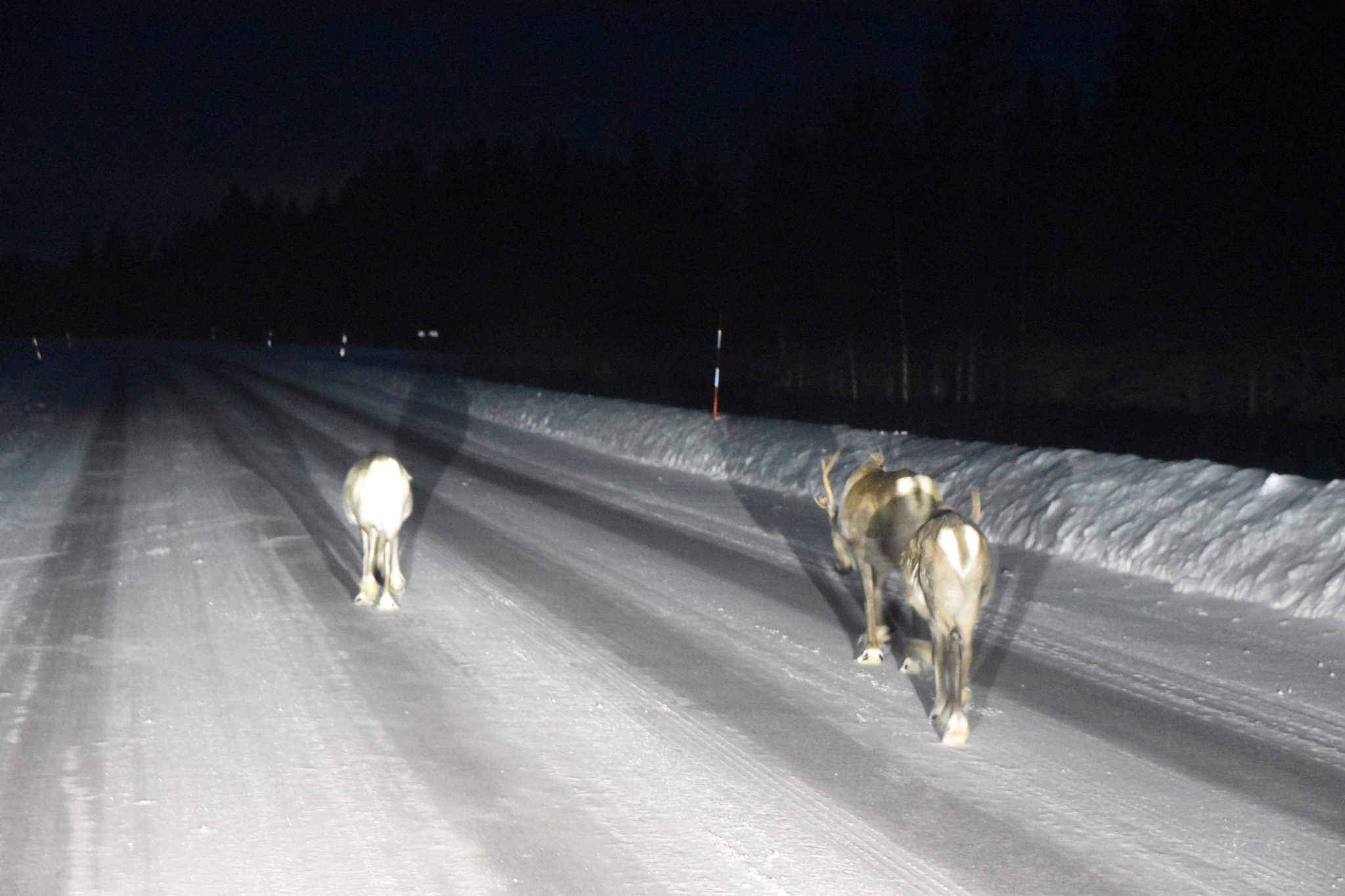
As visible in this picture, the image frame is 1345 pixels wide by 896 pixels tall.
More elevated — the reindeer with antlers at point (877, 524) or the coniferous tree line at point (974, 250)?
the coniferous tree line at point (974, 250)

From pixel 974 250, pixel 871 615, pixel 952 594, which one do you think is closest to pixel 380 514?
pixel 871 615

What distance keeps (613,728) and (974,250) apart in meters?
36.3

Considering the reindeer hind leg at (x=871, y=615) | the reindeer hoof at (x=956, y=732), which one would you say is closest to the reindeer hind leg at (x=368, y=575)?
the reindeer hind leg at (x=871, y=615)

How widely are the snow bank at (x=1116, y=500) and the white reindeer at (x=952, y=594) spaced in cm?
411

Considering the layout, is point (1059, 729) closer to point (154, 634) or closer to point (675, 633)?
point (675, 633)

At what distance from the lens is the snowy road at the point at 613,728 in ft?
16.4

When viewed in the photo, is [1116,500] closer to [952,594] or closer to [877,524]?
[877,524]

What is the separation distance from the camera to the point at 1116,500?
11930mm

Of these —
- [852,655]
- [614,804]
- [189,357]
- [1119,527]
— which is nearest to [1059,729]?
[852,655]

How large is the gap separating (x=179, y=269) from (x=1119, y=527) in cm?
15577

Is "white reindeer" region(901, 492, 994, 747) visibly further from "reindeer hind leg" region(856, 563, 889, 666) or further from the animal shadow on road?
the animal shadow on road

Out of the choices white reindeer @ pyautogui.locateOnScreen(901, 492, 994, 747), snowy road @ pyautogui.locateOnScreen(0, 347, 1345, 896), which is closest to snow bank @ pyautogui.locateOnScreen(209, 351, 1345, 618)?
snowy road @ pyautogui.locateOnScreen(0, 347, 1345, 896)

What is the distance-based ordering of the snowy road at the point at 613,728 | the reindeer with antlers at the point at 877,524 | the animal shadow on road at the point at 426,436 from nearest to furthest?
the snowy road at the point at 613,728
the reindeer with antlers at the point at 877,524
the animal shadow on road at the point at 426,436

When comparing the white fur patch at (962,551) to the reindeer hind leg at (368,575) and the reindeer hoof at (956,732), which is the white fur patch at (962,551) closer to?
the reindeer hoof at (956,732)
